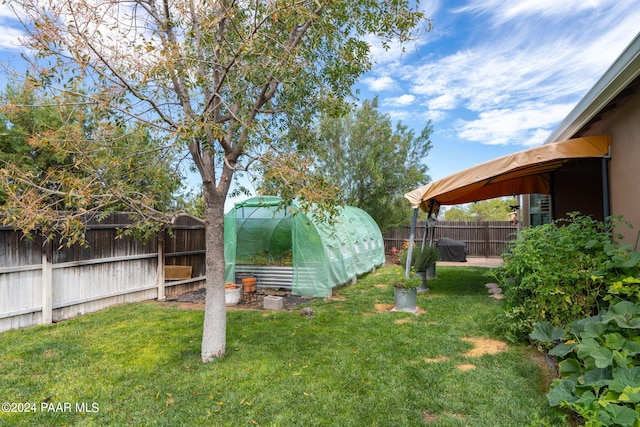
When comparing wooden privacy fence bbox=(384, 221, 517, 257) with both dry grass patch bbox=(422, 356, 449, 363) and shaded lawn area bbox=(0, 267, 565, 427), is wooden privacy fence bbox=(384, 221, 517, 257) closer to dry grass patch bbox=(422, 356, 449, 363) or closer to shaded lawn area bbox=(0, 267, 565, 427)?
shaded lawn area bbox=(0, 267, 565, 427)

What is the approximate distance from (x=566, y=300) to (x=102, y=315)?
6935mm

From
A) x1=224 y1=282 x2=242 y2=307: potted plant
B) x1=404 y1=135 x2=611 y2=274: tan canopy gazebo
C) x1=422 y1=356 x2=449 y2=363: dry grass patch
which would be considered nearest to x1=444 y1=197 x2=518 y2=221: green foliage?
x1=404 y1=135 x2=611 y2=274: tan canopy gazebo

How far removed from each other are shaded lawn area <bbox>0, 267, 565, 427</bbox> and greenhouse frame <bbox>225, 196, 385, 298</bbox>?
6.72ft

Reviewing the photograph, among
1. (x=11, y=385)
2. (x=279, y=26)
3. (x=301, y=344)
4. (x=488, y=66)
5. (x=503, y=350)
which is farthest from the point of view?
(x=488, y=66)

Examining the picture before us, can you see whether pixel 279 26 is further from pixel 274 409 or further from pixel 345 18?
pixel 274 409

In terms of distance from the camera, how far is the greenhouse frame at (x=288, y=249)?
7965mm

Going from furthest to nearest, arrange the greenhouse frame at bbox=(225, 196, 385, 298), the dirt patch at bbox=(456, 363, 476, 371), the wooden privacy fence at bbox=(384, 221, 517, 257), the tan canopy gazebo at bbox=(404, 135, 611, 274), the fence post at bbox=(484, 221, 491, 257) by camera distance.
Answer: the fence post at bbox=(484, 221, 491, 257)
the wooden privacy fence at bbox=(384, 221, 517, 257)
the greenhouse frame at bbox=(225, 196, 385, 298)
the tan canopy gazebo at bbox=(404, 135, 611, 274)
the dirt patch at bbox=(456, 363, 476, 371)

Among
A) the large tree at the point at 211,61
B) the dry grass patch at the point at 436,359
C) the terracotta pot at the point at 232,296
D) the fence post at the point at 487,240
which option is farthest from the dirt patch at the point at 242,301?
the fence post at the point at 487,240

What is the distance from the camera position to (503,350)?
4.19 metres

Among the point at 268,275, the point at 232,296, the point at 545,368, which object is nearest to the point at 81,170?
the point at 232,296

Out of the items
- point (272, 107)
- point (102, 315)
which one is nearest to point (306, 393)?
point (272, 107)

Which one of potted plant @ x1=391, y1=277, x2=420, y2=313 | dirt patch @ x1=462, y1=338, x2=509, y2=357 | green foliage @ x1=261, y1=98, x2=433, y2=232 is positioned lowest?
dirt patch @ x1=462, y1=338, x2=509, y2=357

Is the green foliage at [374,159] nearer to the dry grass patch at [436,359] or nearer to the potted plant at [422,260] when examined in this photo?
the potted plant at [422,260]

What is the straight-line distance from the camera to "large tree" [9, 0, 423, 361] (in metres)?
3.25
